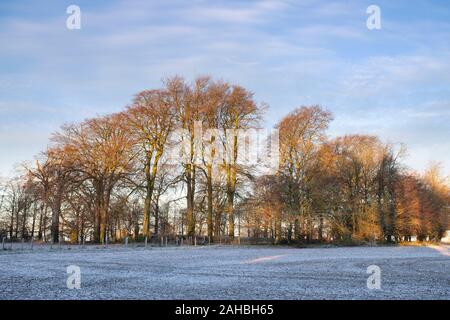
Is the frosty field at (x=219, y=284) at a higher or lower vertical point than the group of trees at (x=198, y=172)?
lower

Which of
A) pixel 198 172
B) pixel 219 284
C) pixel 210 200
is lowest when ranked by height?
pixel 219 284

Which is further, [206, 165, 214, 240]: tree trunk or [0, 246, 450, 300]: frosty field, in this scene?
[206, 165, 214, 240]: tree trunk

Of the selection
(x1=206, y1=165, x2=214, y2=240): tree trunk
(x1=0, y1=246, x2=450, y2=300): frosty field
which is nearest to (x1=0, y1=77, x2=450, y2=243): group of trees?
(x1=206, y1=165, x2=214, y2=240): tree trunk

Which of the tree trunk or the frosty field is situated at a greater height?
the tree trunk

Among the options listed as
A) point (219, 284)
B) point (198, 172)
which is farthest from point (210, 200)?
point (219, 284)

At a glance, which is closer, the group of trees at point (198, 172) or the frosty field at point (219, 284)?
the frosty field at point (219, 284)

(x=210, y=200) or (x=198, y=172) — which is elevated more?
(x=198, y=172)

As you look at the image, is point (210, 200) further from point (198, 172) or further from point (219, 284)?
point (219, 284)

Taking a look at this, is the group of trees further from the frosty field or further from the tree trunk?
the frosty field

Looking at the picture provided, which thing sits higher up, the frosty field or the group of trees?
the group of trees

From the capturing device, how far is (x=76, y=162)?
122ft

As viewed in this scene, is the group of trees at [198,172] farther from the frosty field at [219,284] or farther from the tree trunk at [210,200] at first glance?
the frosty field at [219,284]

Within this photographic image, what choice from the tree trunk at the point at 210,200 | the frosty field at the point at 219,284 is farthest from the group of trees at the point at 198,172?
the frosty field at the point at 219,284

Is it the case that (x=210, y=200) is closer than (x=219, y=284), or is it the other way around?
(x=219, y=284)
